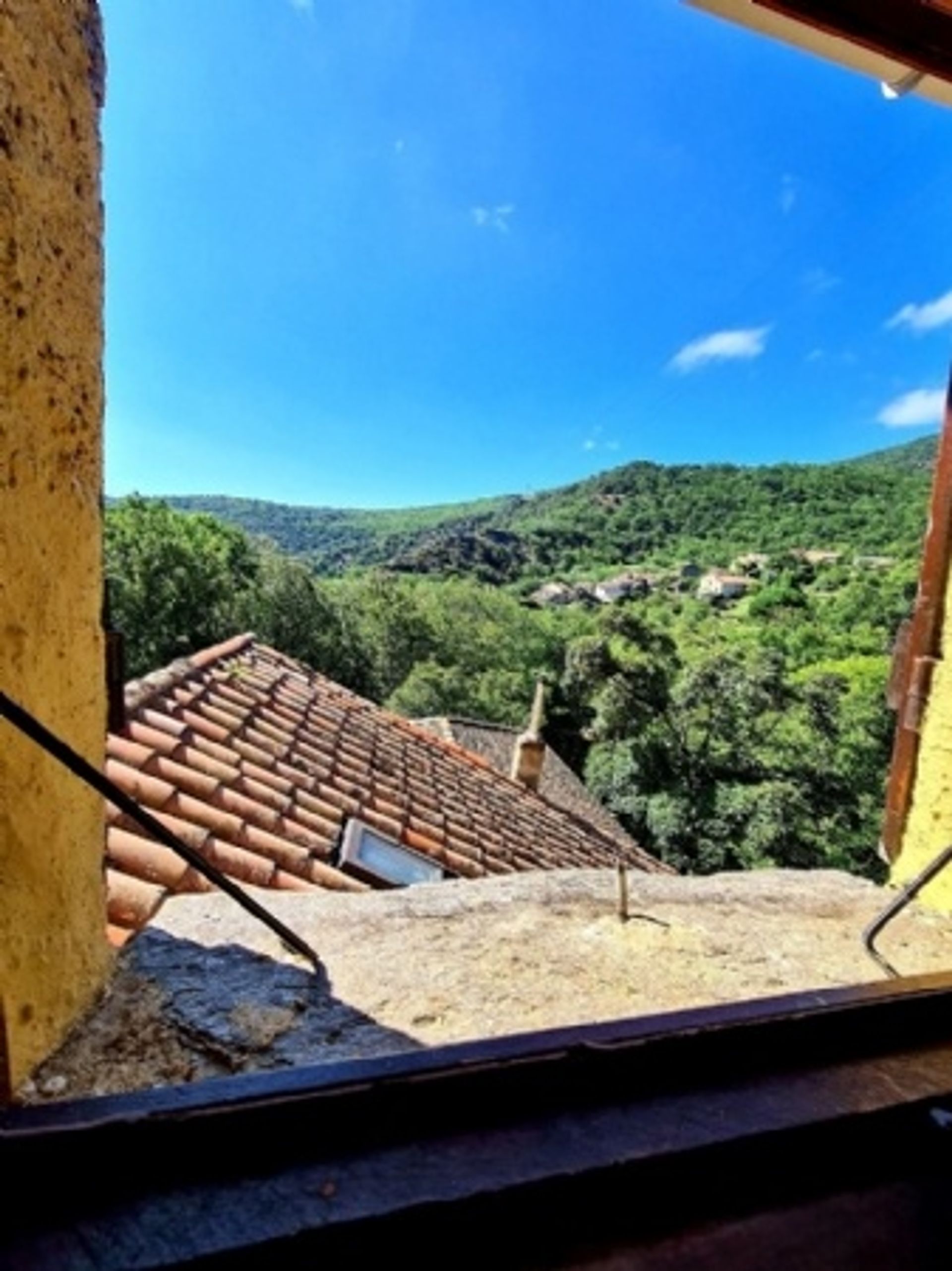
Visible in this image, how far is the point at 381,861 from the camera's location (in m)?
3.15

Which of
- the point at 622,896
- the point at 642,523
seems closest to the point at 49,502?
the point at 622,896

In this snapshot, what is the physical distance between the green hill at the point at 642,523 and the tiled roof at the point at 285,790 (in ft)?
162

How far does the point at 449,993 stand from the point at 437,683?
94.6 ft

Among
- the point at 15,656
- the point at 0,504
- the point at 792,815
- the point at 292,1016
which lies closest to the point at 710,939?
the point at 292,1016

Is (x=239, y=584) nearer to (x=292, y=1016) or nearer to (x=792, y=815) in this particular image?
(x=792, y=815)

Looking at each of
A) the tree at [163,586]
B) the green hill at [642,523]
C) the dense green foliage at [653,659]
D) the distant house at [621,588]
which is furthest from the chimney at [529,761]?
the distant house at [621,588]

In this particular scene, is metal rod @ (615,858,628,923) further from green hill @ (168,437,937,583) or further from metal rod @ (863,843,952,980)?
green hill @ (168,437,937,583)

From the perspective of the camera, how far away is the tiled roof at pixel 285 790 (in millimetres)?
2543

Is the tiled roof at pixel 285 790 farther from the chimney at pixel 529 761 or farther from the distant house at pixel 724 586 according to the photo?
the distant house at pixel 724 586

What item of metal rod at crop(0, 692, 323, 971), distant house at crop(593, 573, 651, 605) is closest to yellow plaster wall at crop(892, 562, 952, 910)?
metal rod at crop(0, 692, 323, 971)

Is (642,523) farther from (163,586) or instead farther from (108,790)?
(108,790)

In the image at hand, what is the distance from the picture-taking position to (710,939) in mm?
1898

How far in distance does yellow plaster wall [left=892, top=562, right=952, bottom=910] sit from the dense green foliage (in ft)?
20.8

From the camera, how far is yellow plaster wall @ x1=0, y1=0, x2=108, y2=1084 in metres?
1.05
